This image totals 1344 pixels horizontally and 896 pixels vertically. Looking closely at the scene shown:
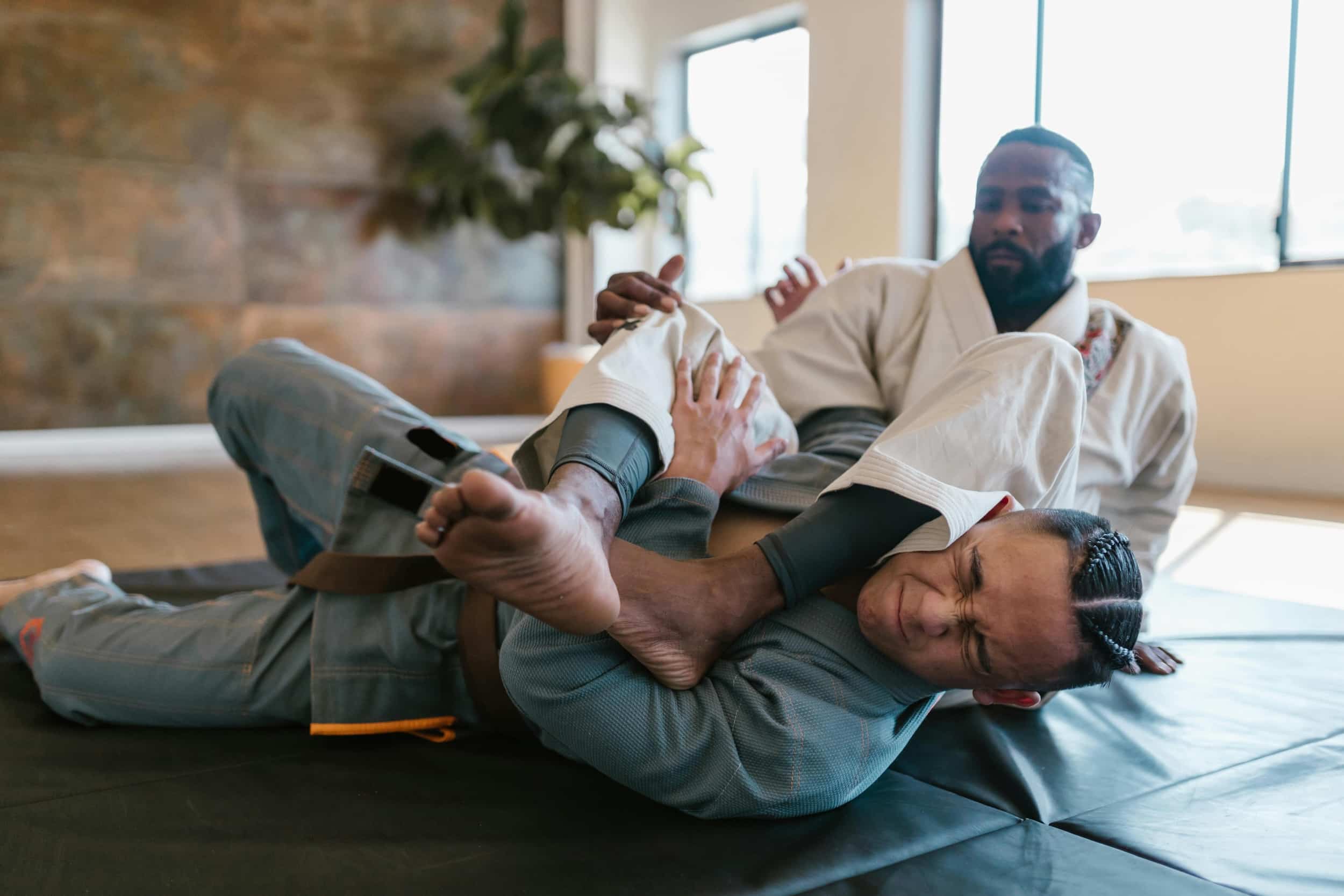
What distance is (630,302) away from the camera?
1490 millimetres

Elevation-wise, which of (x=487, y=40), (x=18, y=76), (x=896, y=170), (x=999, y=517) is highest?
(x=487, y=40)

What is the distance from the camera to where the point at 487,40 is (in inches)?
286

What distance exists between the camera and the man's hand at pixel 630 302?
57.9 inches

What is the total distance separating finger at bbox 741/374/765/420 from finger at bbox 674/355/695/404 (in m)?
0.08

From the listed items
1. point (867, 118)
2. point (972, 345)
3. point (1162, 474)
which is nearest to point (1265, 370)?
point (867, 118)

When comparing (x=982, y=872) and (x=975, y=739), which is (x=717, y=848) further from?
(x=975, y=739)

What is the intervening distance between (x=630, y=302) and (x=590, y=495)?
0.48 meters

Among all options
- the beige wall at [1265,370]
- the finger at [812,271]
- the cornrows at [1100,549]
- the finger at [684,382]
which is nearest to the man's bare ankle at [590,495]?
the finger at [684,382]

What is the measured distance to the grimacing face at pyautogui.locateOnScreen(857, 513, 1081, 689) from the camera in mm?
1063

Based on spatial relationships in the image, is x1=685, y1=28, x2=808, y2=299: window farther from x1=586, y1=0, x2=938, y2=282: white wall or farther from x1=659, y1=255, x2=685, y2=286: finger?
x1=659, y1=255, x2=685, y2=286: finger

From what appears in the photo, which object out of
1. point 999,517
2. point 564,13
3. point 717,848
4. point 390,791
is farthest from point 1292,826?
point 564,13

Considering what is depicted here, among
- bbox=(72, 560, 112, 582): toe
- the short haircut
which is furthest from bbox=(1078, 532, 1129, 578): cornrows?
bbox=(72, 560, 112, 582): toe

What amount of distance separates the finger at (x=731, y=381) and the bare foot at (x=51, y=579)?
1.07 meters

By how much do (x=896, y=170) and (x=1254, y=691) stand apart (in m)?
4.53
